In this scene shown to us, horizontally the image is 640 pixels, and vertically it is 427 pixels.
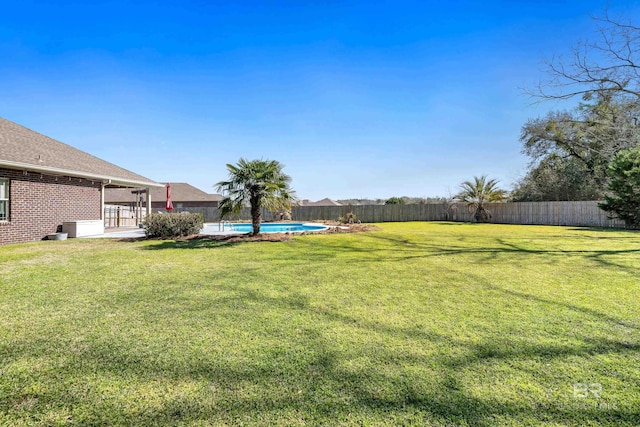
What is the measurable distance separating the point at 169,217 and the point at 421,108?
1397 cm

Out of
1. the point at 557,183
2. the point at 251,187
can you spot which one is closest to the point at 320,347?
the point at 251,187

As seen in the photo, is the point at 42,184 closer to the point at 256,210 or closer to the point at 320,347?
the point at 256,210

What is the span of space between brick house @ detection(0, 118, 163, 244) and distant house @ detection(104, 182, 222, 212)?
65.0 ft

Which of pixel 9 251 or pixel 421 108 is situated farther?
pixel 421 108

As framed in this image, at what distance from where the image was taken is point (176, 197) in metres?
34.4

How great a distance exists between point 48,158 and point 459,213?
2778cm

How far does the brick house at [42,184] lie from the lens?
31.1 ft

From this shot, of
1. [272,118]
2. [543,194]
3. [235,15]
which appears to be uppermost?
[235,15]

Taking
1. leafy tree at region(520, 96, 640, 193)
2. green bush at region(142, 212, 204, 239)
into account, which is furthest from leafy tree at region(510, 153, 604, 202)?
green bush at region(142, 212, 204, 239)

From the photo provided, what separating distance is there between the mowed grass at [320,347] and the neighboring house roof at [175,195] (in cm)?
3006

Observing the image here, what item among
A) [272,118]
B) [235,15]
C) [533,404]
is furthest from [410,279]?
[272,118]

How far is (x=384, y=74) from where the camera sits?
14141mm

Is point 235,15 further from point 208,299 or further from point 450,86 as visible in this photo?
point 208,299

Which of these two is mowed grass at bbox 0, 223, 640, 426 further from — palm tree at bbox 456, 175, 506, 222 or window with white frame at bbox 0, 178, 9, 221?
palm tree at bbox 456, 175, 506, 222
